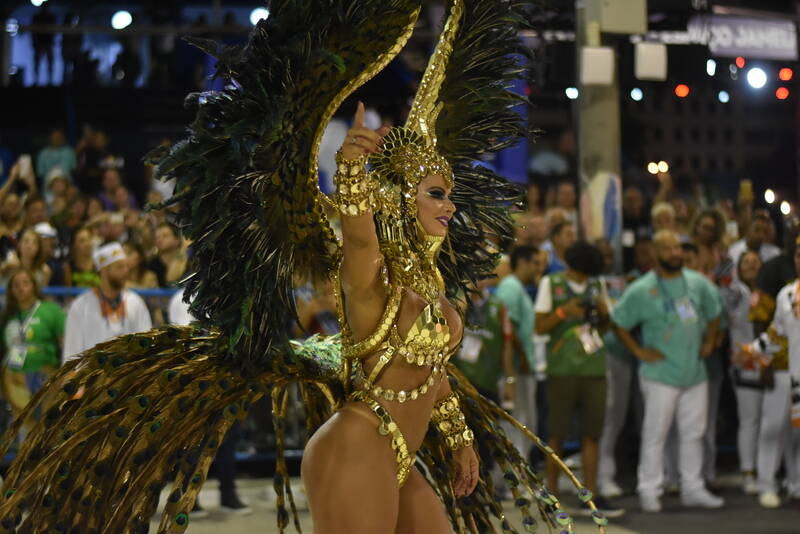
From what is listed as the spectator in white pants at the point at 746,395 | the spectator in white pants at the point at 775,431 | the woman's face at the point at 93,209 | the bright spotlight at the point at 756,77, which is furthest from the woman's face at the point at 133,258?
the bright spotlight at the point at 756,77

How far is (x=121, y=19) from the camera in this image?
13688 millimetres

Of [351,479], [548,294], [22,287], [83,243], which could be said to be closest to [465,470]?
[351,479]

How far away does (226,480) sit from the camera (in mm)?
7992

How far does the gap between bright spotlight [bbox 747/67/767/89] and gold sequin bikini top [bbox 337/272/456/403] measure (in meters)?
12.4

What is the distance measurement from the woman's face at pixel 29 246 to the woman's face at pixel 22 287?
25.0 inches

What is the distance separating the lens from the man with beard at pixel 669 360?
817cm

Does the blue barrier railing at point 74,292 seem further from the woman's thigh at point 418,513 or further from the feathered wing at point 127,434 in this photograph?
the woman's thigh at point 418,513

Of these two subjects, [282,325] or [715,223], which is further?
[715,223]

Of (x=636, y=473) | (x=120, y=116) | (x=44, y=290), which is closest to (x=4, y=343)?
(x=44, y=290)

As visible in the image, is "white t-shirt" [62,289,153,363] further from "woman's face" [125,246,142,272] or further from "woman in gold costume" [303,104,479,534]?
"woman in gold costume" [303,104,479,534]

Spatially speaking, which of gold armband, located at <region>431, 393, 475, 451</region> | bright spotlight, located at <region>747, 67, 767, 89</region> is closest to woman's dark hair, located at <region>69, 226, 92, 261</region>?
gold armband, located at <region>431, 393, 475, 451</region>

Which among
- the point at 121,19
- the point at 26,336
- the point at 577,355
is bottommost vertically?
the point at 577,355

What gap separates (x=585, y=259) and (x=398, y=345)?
14.3 feet

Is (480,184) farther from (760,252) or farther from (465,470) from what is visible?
(760,252)
